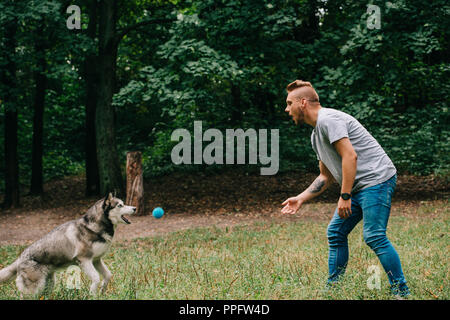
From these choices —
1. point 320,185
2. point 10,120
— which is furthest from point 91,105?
point 320,185

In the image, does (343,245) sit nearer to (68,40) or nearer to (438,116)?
(438,116)

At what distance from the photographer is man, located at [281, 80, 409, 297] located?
12.1ft

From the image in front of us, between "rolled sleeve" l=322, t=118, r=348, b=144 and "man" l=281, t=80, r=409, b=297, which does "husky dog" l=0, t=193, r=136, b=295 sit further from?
"rolled sleeve" l=322, t=118, r=348, b=144

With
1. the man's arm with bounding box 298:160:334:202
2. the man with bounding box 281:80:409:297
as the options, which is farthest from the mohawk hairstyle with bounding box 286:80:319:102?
the man's arm with bounding box 298:160:334:202

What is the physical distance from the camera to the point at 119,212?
5.52 meters

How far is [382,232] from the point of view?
3729mm

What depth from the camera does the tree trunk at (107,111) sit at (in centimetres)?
1436

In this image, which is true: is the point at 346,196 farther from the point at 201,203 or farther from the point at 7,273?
the point at 201,203

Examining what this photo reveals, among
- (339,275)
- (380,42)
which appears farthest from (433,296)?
(380,42)

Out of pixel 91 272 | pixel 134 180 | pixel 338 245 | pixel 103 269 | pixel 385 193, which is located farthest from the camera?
pixel 134 180

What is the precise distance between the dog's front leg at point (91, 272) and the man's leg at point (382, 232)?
2.99m

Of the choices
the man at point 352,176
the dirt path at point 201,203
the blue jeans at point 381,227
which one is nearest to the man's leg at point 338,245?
the man at point 352,176

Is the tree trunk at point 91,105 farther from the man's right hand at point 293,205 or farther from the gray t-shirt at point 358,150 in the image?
the gray t-shirt at point 358,150

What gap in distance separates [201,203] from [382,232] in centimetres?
1097
